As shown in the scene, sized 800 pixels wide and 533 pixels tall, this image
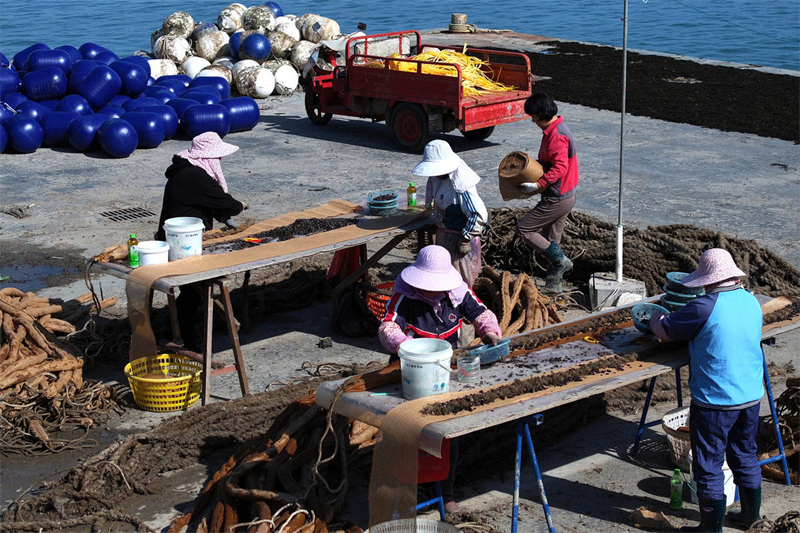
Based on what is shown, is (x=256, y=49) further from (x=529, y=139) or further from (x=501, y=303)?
(x=501, y=303)

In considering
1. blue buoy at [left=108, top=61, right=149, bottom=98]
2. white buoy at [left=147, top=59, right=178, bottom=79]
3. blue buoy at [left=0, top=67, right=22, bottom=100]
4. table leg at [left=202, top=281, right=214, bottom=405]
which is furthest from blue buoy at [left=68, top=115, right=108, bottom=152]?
table leg at [left=202, top=281, right=214, bottom=405]

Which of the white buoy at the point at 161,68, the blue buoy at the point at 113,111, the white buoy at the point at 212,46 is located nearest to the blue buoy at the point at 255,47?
the white buoy at the point at 212,46

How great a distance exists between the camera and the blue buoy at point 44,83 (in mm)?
16391

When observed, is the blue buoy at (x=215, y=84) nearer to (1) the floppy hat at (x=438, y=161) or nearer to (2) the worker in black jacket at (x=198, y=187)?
(2) the worker in black jacket at (x=198, y=187)

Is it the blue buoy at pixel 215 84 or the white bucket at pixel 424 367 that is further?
the blue buoy at pixel 215 84

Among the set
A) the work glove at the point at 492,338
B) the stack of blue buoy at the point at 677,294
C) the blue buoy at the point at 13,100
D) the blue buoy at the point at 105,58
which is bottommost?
the blue buoy at the point at 13,100

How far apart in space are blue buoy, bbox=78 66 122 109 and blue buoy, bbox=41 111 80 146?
0.78 meters

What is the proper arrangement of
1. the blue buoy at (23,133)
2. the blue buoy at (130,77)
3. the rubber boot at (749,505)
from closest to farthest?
the rubber boot at (749,505) → the blue buoy at (23,133) → the blue buoy at (130,77)

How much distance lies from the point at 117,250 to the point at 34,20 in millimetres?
47536

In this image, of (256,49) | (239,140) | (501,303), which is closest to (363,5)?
(256,49)

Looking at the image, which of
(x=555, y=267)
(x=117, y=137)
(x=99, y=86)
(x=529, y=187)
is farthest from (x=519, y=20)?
(x=529, y=187)

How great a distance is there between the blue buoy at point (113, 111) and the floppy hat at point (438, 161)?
31.8ft

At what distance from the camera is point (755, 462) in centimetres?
521

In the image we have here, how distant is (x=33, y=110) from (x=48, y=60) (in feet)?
5.12
